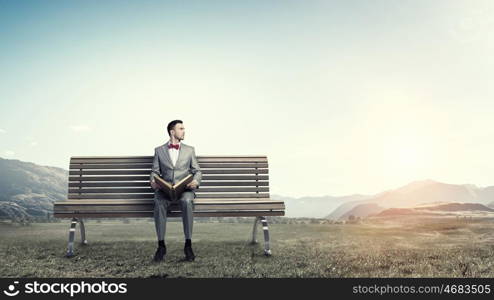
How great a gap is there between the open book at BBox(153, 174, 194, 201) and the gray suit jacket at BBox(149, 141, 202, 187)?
1.00 feet

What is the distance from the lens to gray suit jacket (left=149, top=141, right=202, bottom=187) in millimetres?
6547

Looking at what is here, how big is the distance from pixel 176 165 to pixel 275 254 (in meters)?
1.93

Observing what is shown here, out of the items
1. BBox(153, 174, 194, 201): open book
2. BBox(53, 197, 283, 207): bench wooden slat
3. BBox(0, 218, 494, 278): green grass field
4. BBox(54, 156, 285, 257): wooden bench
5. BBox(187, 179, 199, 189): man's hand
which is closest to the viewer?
BBox(0, 218, 494, 278): green grass field

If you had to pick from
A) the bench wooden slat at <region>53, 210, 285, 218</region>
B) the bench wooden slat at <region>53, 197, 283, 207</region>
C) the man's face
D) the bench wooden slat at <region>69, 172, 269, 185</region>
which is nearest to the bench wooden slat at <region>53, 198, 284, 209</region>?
the bench wooden slat at <region>53, 197, 283, 207</region>

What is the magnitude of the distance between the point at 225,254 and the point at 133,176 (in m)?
2.13

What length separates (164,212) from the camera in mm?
6195

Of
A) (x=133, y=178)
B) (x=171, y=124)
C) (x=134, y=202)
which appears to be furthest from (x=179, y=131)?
(x=133, y=178)

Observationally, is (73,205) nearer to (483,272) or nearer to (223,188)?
(223,188)

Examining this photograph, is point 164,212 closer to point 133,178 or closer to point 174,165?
point 174,165

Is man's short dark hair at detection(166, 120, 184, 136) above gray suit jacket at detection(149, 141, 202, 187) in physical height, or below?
above

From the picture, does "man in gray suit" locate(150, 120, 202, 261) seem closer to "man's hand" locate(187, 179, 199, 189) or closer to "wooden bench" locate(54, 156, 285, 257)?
"man's hand" locate(187, 179, 199, 189)

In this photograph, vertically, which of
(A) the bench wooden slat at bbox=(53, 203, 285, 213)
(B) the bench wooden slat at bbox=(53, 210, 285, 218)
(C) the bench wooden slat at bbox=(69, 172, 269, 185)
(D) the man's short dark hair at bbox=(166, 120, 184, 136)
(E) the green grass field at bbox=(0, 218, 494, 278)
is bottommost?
(E) the green grass field at bbox=(0, 218, 494, 278)

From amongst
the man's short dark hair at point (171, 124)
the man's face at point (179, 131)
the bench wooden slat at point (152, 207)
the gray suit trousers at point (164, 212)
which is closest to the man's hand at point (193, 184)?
the gray suit trousers at point (164, 212)

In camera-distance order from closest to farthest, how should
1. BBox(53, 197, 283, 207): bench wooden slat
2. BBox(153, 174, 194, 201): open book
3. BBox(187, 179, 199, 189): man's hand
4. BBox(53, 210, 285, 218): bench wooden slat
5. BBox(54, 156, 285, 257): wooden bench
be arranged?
BBox(153, 174, 194, 201): open book
BBox(187, 179, 199, 189): man's hand
BBox(53, 210, 285, 218): bench wooden slat
BBox(53, 197, 283, 207): bench wooden slat
BBox(54, 156, 285, 257): wooden bench
